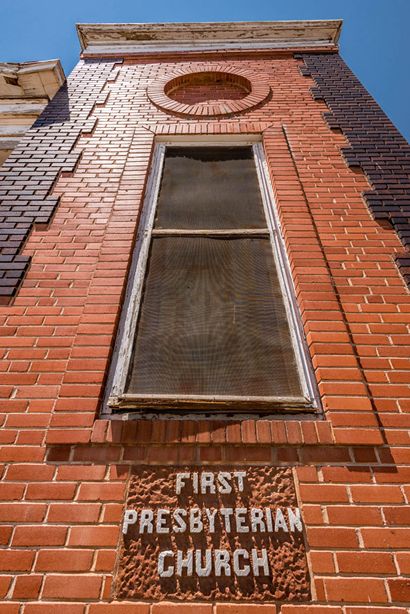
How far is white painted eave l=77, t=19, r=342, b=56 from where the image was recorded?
5.90 m

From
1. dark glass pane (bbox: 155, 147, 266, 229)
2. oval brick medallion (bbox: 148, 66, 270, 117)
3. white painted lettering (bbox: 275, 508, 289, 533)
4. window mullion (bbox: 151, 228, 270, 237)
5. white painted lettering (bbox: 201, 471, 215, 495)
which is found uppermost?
oval brick medallion (bbox: 148, 66, 270, 117)

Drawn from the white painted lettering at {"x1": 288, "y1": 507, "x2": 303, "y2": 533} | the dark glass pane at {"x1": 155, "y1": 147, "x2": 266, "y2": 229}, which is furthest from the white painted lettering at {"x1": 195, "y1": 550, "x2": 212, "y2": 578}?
the dark glass pane at {"x1": 155, "y1": 147, "x2": 266, "y2": 229}

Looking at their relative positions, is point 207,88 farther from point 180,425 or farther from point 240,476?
point 240,476

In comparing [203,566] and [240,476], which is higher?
[240,476]

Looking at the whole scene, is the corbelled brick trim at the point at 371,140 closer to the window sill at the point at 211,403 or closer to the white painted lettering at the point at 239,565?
the window sill at the point at 211,403

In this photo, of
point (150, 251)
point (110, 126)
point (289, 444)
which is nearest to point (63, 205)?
point (150, 251)

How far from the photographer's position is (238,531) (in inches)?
62.9

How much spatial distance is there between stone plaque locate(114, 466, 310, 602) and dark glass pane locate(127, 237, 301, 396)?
0.46 meters

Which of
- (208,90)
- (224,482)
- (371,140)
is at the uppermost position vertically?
(208,90)

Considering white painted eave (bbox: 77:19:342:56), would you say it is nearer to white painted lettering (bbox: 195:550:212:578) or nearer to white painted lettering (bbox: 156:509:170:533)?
white painted lettering (bbox: 156:509:170:533)

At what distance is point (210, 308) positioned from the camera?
2.47 m

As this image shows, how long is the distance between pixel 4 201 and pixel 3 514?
8.19 ft

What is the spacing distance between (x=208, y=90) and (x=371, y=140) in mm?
2493

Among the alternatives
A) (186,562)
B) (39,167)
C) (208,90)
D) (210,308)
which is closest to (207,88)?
(208,90)
